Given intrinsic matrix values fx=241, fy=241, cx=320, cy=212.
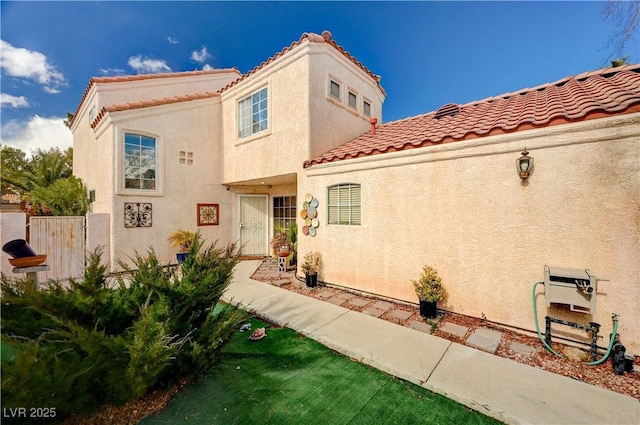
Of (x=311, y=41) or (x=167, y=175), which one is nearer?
(x=311, y=41)

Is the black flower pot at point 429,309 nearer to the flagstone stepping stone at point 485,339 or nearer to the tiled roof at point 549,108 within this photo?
the flagstone stepping stone at point 485,339

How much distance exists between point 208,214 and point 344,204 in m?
6.76

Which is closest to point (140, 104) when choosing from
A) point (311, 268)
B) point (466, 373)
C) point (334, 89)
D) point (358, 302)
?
point (334, 89)

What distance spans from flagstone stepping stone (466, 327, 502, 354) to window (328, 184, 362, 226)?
11.2 feet

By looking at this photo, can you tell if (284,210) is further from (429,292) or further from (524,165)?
(524,165)

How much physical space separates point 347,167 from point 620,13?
18.7 feet

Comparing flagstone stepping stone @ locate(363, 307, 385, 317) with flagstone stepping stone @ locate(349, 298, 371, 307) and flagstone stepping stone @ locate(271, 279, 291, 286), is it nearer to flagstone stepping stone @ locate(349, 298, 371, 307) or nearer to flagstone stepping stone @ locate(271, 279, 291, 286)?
flagstone stepping stone @ locate(349, 298, 371, 307)

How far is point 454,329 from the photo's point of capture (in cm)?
460

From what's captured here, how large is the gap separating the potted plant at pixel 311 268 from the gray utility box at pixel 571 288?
5.08m

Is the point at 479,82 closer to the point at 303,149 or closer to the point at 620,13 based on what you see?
the point at 620,13

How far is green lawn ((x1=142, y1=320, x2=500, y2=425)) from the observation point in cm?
266

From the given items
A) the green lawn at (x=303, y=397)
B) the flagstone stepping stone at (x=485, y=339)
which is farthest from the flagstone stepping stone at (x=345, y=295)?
the flagstone stepping stone at (x=485, y=339)

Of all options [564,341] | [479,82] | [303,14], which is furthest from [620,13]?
[303,14]

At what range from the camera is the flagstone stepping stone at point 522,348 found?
385 cm
